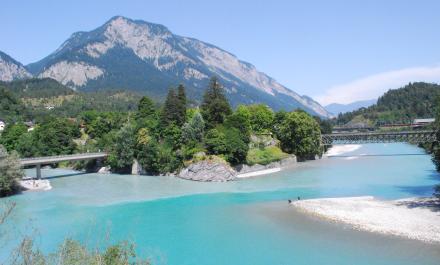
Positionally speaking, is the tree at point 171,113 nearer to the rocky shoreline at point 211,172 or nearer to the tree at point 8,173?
the rocky shoreline at point 211,172

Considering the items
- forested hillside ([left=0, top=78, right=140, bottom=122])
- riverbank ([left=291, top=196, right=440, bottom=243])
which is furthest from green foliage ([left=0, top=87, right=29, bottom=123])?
riverbank ([left=291, top=196, right=440, bottom=243])

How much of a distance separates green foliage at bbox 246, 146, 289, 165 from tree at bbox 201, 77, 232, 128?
8.88 metres

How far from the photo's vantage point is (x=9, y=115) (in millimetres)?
137625

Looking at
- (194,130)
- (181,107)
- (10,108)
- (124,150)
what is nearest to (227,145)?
(194,130)

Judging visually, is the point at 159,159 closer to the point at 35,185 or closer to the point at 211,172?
the point at 211,172

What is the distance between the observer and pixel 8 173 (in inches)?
2104

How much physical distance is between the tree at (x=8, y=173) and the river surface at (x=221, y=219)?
187cm

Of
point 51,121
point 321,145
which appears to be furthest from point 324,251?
point 51,121

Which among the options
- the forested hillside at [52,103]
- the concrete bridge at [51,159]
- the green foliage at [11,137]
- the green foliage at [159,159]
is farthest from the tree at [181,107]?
the forested hillside at [52,103]

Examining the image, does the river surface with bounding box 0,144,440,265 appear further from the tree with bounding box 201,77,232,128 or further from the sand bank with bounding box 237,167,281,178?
the tree with bounding box 201,77,232,128

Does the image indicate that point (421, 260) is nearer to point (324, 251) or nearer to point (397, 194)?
point (324, 251)

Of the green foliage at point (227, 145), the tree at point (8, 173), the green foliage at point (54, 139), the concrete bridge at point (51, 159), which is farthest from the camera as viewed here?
the green foliage at point (54, 139)

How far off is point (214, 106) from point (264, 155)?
13.8 m

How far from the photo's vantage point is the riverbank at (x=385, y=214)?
33.5 metres
